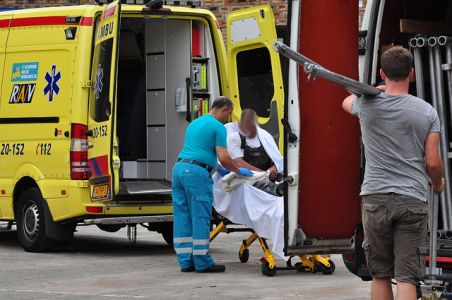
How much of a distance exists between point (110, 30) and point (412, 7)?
5.00 metres

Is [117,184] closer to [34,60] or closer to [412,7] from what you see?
[34,60]

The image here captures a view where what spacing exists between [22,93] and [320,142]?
664 centimetres

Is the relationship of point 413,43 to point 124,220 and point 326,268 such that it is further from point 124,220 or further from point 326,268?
point 124,220

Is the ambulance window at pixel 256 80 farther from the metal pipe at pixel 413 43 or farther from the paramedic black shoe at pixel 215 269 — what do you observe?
the metal pipe at pixel 413 43

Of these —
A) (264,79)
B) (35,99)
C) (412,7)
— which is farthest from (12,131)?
(412,7)

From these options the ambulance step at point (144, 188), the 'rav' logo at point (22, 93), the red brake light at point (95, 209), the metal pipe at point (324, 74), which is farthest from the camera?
the 'rav' logo at point (22, 93)

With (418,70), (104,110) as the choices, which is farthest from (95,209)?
(418,70)

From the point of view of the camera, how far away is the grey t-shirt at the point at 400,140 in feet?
23.7

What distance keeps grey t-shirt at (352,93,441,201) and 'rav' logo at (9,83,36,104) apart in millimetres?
7569

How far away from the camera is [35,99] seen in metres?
14.2

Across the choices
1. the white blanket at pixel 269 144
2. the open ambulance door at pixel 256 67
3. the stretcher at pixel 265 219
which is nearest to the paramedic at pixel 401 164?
the stretcher at pixel 265 219

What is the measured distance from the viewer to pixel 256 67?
46.3ft

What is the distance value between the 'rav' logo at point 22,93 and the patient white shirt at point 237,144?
2.60m

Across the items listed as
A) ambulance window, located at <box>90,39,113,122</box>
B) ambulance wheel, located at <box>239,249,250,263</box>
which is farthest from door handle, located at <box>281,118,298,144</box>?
ambulance window, located at <box>90,39,113,122</box>
